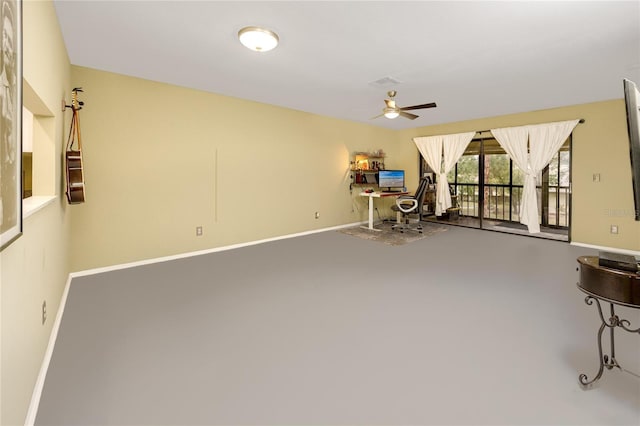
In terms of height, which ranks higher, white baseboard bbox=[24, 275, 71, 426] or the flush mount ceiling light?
the flush mount ceiling light

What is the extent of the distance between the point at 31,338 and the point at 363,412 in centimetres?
169

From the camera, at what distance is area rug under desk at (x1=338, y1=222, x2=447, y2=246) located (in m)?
5.27

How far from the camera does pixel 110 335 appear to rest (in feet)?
6.97

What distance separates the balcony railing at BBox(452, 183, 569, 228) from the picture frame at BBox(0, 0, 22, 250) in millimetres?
7241

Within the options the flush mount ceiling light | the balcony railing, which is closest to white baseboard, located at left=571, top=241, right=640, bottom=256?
the balcony railing

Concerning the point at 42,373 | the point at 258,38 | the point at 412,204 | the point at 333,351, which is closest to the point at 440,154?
the point at 412,204

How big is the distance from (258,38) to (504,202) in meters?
7.21

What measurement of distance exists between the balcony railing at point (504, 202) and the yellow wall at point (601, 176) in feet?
5.34

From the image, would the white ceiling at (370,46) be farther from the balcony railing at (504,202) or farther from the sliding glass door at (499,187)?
the balcony railing at (504,202)

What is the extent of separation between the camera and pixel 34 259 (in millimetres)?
1562

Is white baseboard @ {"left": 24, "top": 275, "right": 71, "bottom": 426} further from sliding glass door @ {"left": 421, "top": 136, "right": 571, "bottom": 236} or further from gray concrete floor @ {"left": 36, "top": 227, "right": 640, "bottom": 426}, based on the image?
sliding glass door @ {"left": 421, "top": 136, "right": 571, "bottom": 236}

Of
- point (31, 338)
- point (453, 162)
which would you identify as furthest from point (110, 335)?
point (453, 162)

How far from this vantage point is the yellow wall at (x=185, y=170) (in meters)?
3.50

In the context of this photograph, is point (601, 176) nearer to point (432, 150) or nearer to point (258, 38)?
point (432, 150)
